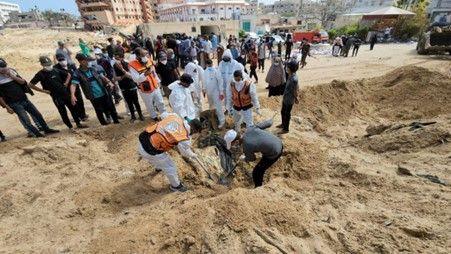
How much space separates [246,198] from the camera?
2996mm

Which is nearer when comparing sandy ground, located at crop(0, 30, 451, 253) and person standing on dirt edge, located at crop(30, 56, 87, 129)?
sandy ground, located at crop(0, 30, 451, 253)

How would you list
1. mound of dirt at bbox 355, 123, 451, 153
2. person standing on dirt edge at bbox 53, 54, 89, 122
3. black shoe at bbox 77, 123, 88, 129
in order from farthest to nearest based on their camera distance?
black shoe at bbox 77, 123, 88, 129
person standing on dirt edge at bbox 53, 54, 89, 122
mound of dirt at bbox 355, 123, 451, 153

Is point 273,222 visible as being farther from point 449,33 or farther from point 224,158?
point 449,33

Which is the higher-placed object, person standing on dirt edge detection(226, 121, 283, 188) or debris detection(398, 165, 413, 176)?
person standing on dirt edge detection(226, 121, 283, 188)

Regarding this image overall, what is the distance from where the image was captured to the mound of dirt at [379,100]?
259 inches

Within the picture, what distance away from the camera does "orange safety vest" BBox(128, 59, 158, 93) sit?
516cm

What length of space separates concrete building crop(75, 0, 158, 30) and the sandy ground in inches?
1885

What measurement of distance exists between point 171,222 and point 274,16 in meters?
54.1

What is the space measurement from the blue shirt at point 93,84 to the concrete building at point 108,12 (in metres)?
46.7

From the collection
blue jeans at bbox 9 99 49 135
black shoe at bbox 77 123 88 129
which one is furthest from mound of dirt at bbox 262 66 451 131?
blue jeans at bbox 9 99 49 135

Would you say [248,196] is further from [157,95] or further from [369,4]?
[369,4]

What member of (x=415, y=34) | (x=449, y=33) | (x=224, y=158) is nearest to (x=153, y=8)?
(x=415, y=34)

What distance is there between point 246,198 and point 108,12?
55.3 metres

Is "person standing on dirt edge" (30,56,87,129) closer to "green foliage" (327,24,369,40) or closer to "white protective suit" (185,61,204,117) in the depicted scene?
"white protective suit" (185,61,204,117)
